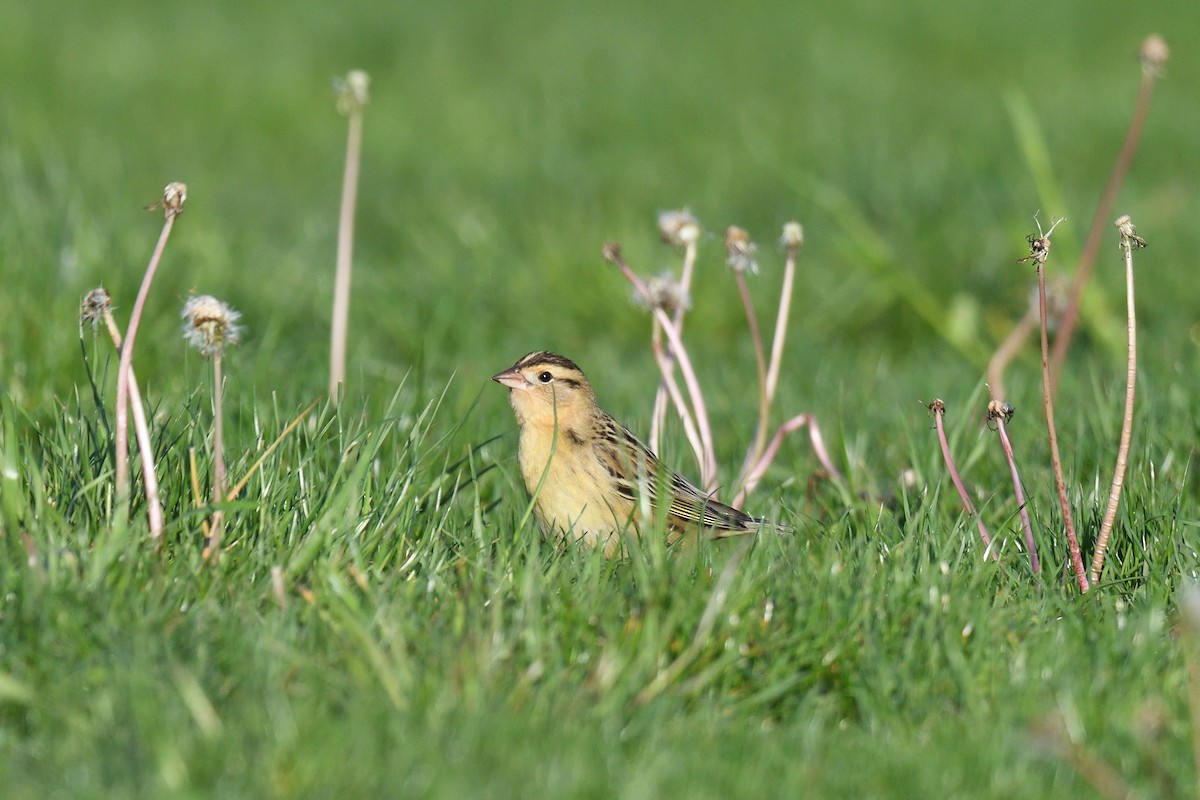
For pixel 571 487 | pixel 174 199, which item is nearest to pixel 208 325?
pixel 174 199

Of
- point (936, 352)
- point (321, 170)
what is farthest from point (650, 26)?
point (936, 352)

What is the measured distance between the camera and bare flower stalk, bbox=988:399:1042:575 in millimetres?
4391

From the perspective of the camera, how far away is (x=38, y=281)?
7074mm

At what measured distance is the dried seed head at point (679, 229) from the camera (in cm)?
547

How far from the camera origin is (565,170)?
39.0ft

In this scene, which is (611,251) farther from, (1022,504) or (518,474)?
(1022,504)

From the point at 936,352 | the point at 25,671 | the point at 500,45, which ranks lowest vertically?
the point at 936,352

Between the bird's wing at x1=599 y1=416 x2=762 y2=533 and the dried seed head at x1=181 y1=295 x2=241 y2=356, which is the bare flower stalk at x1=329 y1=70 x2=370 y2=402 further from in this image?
the dried seed head at x1=181 y1=295 x2=241 y2=356

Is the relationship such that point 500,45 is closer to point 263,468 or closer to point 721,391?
point 721,391

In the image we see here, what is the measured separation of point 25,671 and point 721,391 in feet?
14.5

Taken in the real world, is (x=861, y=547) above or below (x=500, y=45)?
below

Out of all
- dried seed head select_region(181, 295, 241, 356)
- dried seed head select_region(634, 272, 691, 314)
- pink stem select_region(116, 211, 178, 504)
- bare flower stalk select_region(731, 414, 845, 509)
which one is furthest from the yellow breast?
pink stem select_region(116, 211, 178, 504)

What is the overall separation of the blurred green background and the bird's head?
16.6 inches

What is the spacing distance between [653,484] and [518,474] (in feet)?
2.19
